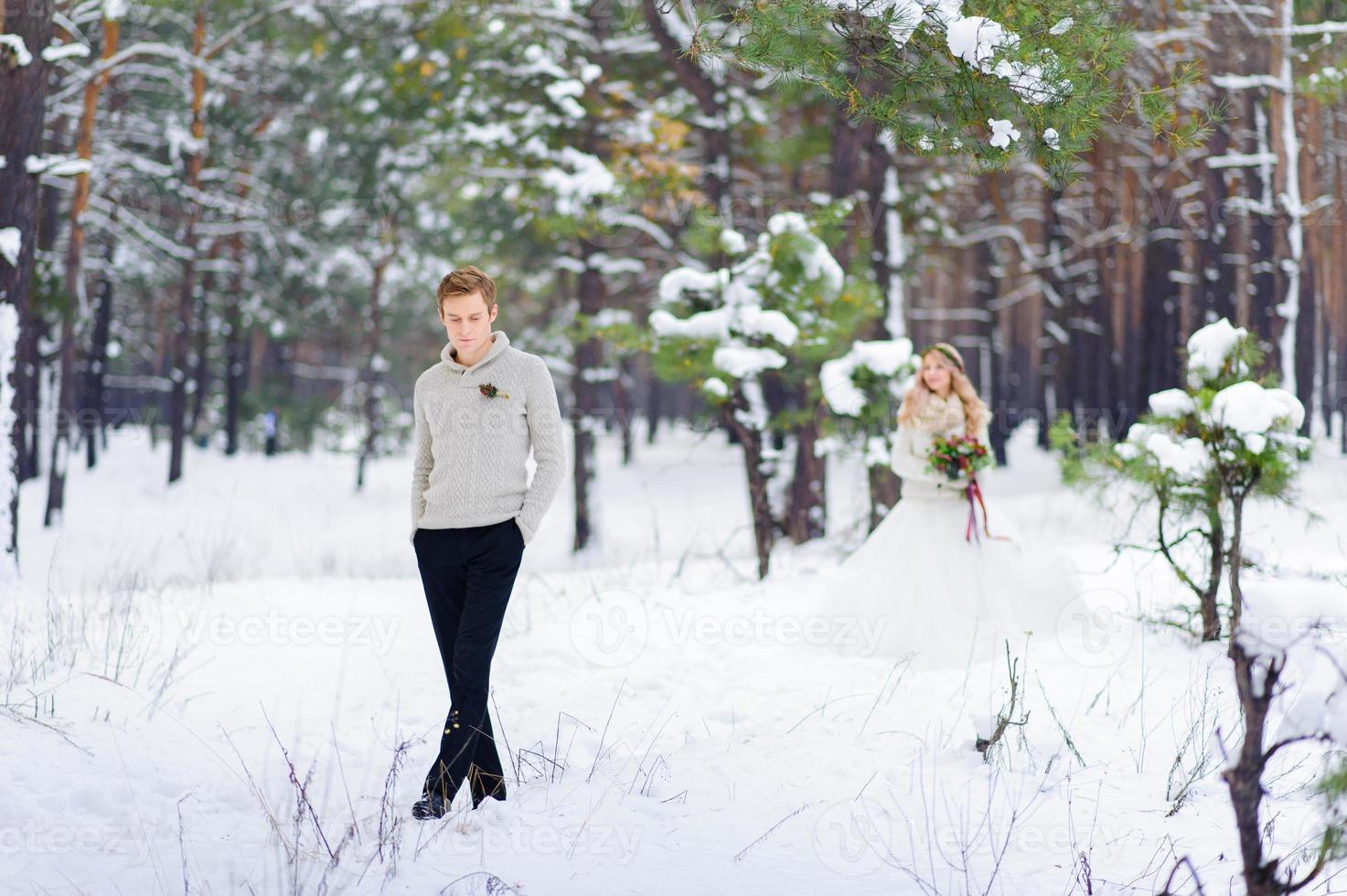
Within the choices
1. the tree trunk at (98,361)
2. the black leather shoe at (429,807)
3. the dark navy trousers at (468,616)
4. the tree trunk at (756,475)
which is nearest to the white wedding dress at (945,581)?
the tree trunk at (756,475)

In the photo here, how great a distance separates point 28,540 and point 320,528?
4.65 meters

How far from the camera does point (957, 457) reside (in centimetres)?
655

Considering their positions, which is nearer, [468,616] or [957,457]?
[468,616]

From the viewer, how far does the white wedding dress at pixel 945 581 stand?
20.4ft

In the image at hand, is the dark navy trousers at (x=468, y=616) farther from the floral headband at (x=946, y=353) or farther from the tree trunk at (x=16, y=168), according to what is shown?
the tree trunk at (x=16, y=168)

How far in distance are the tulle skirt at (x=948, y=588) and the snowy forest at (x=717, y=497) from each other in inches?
1.3

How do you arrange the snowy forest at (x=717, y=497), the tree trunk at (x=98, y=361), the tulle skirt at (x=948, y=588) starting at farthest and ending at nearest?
the tree trunk at (x=98, y=361)
the tulle skirt at (x=948, y=588)
the snowy forest at (x=717, y=497)

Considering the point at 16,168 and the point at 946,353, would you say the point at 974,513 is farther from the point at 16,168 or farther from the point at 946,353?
the point at 16,168

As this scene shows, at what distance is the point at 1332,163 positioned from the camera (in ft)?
59.5

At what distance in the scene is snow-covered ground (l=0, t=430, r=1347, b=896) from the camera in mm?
3383

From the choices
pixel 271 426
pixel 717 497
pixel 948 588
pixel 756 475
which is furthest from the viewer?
pixel 271 426

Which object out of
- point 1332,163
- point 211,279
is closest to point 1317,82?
point 1332,163

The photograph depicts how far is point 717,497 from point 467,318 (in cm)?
1753

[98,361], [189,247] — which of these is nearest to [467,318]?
[189,247]
